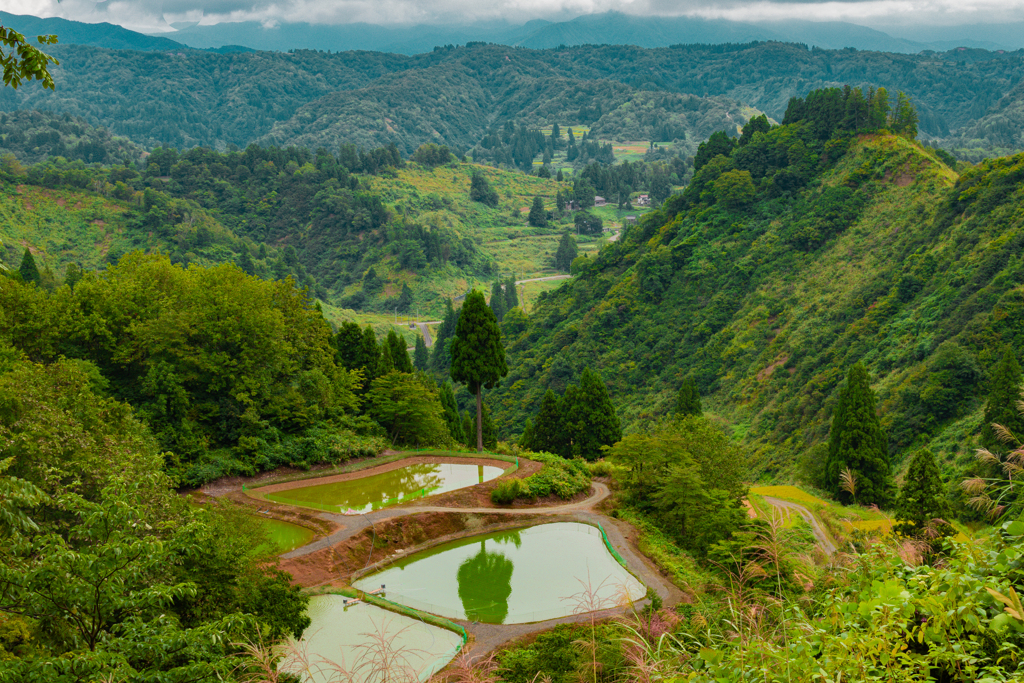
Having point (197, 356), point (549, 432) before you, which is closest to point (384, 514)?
point (197, 356)

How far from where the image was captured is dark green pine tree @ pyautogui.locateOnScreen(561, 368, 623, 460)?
4244 cm

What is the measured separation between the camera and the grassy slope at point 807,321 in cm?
4625

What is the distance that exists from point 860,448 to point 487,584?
80.7 ft

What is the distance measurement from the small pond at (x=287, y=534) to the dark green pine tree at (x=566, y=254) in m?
131

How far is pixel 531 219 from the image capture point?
181 meters

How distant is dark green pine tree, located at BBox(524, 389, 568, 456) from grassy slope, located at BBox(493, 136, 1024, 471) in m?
15.3

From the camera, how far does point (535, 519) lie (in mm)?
26797

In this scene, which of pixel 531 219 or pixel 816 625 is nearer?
pixel 816 625

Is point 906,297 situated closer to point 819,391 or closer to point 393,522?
point 819,391

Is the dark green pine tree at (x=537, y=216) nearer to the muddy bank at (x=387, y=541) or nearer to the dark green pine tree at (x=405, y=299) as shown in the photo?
the dark green pine tree at (x=405, y=299)

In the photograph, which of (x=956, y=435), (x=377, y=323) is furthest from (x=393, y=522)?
→ (x=377, y=323)

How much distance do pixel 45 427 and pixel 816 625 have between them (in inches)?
618

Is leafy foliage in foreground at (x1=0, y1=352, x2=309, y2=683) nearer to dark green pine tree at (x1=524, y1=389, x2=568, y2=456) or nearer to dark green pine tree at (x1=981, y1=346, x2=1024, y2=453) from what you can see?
dark green pine tree at (x1=524, y1=389, x2=568, y2=456)

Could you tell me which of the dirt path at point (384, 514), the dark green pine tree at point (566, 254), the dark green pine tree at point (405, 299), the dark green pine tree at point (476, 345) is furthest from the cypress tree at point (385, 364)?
the dark green pine tree at point (566, 254)
